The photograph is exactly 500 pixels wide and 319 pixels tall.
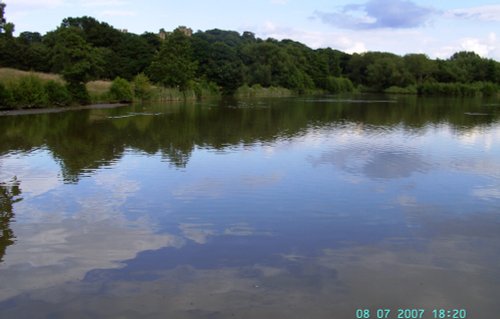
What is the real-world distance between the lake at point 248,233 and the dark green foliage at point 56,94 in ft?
68.6

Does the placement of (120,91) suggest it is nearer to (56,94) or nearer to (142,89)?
(142,89)

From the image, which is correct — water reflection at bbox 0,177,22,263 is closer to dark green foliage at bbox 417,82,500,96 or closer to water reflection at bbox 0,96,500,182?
water reflection at bbox 0,96,500,182

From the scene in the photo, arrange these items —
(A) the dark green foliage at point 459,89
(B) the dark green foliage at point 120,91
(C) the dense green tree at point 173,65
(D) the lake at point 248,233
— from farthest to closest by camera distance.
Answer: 1. (A) the dark green foliage at point 459,89
2. (C) the dense green tree at point 173,65
3. (B) the dark green foliage at point 120,91
4. (D) the lake at point 248,233

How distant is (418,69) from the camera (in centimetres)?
11288

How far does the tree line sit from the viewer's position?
4541cm

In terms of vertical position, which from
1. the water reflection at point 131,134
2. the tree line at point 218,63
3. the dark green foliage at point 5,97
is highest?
the tree line at point 218,63

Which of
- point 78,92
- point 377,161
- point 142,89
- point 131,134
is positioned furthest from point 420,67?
point 377,161

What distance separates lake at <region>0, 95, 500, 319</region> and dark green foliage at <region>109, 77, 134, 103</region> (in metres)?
30.0

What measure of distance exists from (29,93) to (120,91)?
540 inches

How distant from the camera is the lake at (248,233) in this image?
6402 millimetres

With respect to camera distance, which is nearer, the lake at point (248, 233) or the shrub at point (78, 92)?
the lake at point (248, 233)
